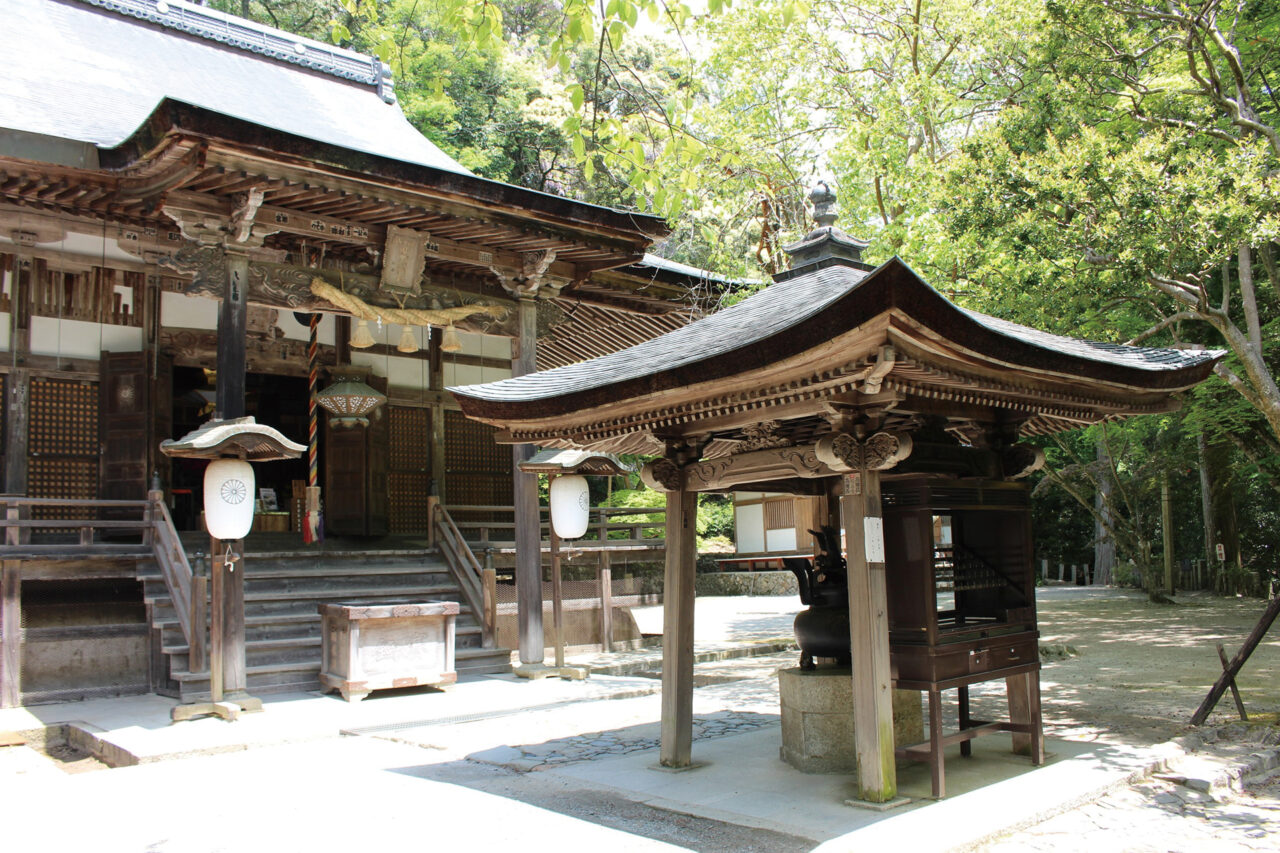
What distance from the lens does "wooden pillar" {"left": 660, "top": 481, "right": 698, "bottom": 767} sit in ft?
20.9

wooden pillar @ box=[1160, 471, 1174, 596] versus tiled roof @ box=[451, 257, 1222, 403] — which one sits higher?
tiled roof @ box=[451, 257, 1222, 403]

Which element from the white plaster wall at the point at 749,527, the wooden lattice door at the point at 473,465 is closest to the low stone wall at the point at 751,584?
the white plaster wall at the point at 749,527

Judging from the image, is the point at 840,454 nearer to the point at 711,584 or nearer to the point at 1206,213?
the point at 1206,213

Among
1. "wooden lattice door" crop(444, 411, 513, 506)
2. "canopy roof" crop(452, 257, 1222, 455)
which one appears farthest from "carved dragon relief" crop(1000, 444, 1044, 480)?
"wooden lattice door" crop(444, 411, 513, 506)

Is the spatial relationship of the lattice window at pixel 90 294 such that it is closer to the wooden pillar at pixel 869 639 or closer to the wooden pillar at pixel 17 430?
the wooden pillar at pixel 17 430

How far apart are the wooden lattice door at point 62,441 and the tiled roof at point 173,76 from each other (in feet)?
10.9

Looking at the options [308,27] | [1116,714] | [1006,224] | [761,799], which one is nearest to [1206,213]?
[1006,224]

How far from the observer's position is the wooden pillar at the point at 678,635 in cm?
638

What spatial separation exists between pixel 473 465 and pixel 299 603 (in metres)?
4.47

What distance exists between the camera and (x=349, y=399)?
12188 millimetres

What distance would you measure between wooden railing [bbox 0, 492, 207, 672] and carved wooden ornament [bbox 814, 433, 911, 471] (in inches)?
258

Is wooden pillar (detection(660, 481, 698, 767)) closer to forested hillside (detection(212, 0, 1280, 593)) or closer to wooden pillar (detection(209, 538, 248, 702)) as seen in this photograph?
forested hillside (detection(212, 0, 1280, 593))

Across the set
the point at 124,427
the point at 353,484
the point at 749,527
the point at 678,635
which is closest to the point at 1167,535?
the point at 749,527

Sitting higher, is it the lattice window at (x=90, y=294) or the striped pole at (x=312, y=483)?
the lattice window at (x=90, y=294)
